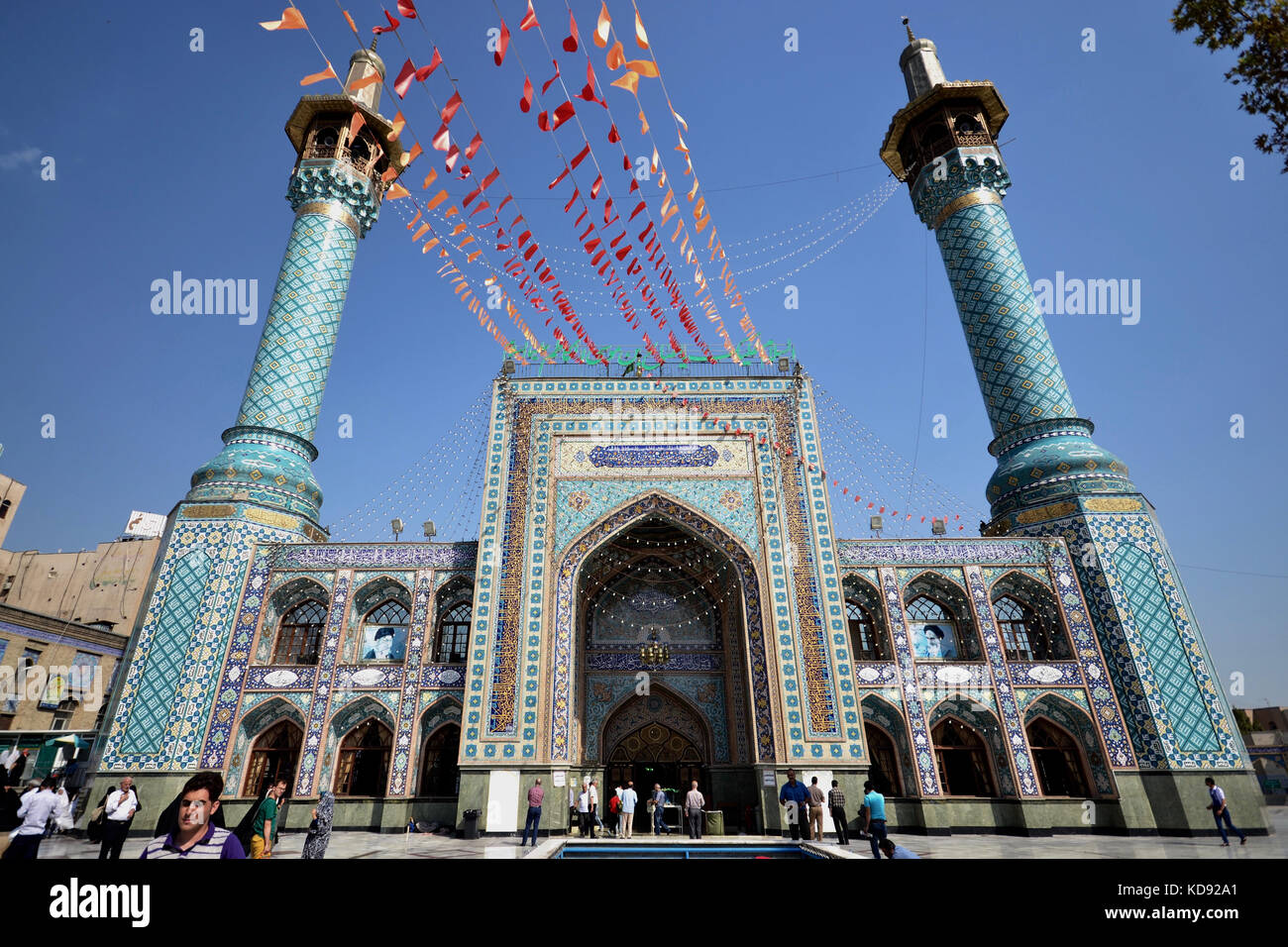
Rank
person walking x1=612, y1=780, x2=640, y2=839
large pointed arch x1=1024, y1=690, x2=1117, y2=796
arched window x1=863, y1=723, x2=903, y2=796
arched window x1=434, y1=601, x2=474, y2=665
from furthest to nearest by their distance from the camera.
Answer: arched window x1=434, y1=601, x2=474, y2=665 < arched window x1=863, y1=723, x2=903, y2=796 < large pointed arch x1=1024, y1=690, x2=1117, y2=796 < person walking x1=612, y1=780, x2=640, y2=839

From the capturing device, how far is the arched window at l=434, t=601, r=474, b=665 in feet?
46.3

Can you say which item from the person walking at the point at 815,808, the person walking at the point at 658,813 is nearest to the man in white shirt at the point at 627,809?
the person walking at the point at 658,813

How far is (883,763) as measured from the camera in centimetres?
1294

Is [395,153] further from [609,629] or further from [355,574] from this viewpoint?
[609,629]

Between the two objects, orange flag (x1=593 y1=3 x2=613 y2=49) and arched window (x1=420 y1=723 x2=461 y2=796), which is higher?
orange flag (x1=593 y1=3 x2=613 y2=49)

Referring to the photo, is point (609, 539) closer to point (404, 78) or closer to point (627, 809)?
point (627, 809)

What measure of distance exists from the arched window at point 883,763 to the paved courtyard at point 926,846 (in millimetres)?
1026

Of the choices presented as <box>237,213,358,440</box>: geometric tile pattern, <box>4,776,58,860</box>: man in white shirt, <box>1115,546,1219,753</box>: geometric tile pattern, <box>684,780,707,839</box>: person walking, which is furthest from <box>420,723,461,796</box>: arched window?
<box>1115,546,1219,753</box>: geometric tile pattern

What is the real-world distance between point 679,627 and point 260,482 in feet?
31.3

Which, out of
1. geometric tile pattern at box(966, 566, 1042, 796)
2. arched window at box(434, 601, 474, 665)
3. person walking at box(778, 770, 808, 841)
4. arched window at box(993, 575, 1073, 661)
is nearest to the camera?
person walking at box(778, 770, 808, 841)

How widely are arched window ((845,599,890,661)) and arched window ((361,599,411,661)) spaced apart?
9.39 m

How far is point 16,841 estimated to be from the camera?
5320 millimetres

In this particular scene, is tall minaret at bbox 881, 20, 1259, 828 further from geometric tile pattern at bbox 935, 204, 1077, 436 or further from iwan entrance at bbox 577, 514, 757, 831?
iwan entrance at bbox 577, 514, 757, 831

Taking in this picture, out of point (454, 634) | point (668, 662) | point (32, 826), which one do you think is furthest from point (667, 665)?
point (32, 826)
